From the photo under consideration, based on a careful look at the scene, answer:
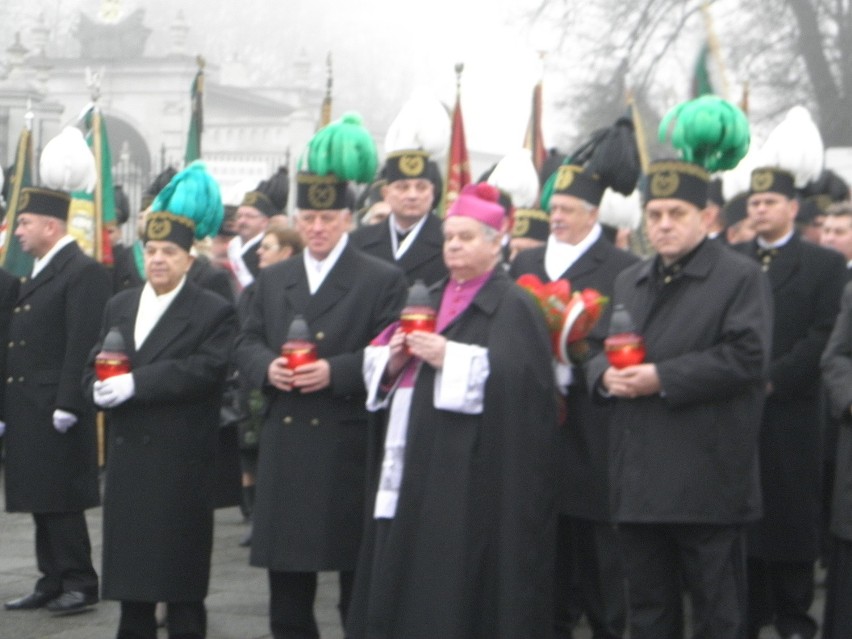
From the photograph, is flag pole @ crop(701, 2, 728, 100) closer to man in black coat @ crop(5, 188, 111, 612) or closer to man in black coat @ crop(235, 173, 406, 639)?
man in black coat @ crop(235, 173, 406, 639)

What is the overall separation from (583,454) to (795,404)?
36.8 inches

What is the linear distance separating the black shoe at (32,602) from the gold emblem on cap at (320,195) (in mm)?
2495

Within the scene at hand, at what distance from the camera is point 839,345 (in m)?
6.88

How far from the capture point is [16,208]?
1125cm

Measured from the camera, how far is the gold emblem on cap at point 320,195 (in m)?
7.39

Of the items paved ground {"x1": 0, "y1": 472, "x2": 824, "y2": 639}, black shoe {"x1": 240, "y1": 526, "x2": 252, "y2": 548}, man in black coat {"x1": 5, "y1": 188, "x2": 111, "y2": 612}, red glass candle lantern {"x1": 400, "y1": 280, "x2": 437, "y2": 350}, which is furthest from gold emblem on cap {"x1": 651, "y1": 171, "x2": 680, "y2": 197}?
black shoe {"x1": 240, "y1": 526, "x2": 252, "y2": 548}

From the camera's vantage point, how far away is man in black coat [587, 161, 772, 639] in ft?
20.6

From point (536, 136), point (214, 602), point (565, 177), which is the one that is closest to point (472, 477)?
point (565, 177)

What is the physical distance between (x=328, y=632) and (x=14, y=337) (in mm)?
2061

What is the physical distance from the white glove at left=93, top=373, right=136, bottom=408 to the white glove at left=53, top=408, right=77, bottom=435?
1041mm

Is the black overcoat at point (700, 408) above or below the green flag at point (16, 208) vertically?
below

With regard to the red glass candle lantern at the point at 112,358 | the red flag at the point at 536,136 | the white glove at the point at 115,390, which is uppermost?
the red flag at the point at 536,136

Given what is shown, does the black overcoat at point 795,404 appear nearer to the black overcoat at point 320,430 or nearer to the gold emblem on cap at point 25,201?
the black overcoat at point 320,430

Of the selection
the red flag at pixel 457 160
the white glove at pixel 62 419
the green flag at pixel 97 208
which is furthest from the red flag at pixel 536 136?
the white glove at pixel 62 419
